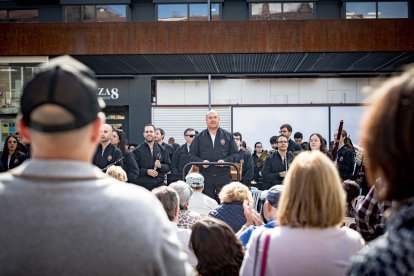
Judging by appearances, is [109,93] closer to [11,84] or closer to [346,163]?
[11,84]

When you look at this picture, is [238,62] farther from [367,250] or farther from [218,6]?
[367,250]

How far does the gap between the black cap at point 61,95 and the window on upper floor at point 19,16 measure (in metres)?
23.8

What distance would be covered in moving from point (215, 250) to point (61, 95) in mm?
1665

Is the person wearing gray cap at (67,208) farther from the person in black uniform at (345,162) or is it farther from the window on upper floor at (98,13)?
the window on upper floor at (98,13)

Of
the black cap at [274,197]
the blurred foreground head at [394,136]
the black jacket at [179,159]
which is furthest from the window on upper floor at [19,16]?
the blurred foreground head at [394,136]

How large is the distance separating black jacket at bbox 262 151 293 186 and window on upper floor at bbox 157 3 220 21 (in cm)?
1530

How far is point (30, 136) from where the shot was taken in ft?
4.85

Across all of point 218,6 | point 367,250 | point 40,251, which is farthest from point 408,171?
point 218,6

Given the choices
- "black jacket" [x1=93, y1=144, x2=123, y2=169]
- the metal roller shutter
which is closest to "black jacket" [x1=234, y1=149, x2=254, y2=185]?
"black jacket" [x1=93, y1=144, x2=123, y2=169]

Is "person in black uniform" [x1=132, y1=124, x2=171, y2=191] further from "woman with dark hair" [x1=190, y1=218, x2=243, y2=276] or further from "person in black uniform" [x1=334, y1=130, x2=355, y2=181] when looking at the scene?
"woman with dark hair" [x1=190, y1=218, x2=243, y2=276]

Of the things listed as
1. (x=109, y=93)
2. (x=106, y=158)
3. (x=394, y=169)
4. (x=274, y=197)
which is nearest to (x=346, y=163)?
(x=106, y=158)

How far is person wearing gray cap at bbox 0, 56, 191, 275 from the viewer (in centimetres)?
140

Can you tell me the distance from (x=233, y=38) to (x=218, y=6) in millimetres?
11395

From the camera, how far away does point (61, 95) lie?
1423mm
